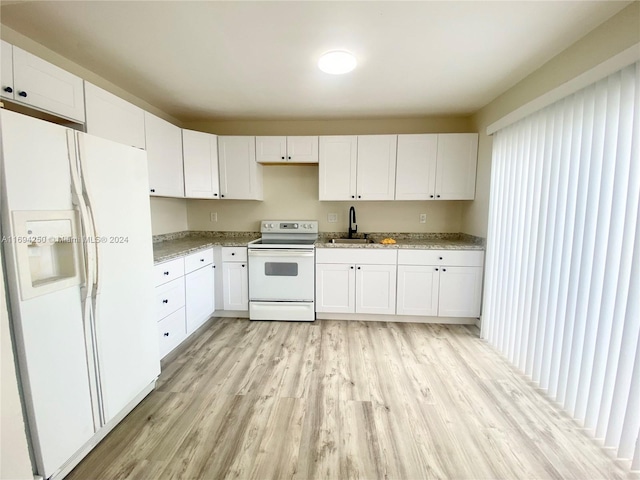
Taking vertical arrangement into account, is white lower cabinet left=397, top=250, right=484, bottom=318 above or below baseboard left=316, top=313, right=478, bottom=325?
above

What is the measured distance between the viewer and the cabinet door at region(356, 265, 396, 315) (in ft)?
9.52

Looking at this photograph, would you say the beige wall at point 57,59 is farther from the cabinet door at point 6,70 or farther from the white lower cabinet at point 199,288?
the white lower cabinet at point 199,288

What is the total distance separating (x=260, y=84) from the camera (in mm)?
2279

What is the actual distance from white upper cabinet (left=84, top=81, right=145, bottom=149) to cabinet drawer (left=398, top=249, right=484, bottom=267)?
268cm

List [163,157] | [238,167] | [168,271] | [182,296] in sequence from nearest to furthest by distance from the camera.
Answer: [168,271] < [182,296] < [163,157] < [238,167]

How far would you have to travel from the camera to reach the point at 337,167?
309cm

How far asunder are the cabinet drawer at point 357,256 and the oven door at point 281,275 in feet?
0.44

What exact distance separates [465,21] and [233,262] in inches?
110

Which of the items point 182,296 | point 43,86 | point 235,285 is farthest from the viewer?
point 235,285

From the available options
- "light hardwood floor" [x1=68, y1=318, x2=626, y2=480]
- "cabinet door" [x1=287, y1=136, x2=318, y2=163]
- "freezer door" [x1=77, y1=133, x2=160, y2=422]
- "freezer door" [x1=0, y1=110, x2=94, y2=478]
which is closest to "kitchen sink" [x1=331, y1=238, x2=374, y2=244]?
"cabinet door" [x1=287, y1=136, x2=318, y2=163]

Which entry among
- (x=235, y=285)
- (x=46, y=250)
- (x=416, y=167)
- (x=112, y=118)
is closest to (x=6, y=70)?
(x=112, y=118)

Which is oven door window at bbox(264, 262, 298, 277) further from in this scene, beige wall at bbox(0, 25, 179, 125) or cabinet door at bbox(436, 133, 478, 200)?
beige wall at bbox(0, 25, 179, 125)

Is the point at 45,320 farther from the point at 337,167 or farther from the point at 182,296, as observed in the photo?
the point at 337,167

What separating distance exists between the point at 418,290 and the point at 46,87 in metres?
3.28
